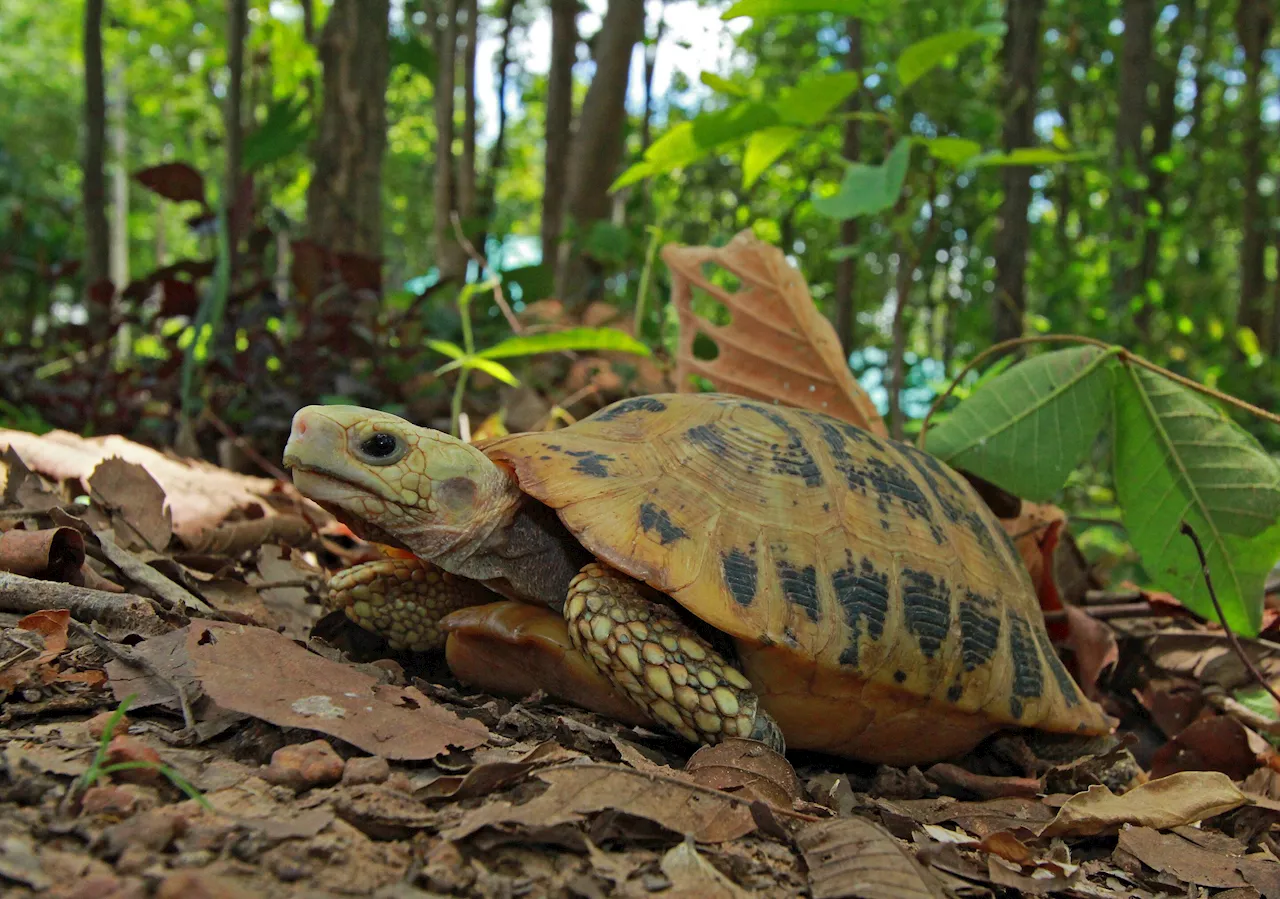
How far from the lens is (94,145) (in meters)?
5.24

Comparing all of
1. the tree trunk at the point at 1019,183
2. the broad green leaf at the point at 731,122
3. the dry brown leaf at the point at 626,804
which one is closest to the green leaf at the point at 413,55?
the tree trunk at the point at 1019,183

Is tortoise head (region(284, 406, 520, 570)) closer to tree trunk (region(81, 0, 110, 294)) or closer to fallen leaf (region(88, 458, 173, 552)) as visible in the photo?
fallen leaf (region(88, 458, 173, 552))

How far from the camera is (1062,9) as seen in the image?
38.7ft

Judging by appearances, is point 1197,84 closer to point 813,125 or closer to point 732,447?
point 813,125

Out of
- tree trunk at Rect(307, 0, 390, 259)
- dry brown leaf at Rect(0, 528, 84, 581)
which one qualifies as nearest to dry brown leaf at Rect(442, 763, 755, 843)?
dry brown leaf at Rect(0, 528, 84, 581)

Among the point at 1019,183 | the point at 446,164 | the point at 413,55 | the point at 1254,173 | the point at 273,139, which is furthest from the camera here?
the point at 1254,173

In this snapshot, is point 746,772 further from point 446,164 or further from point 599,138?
point 446,164

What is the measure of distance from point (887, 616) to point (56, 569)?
1856 millimetres

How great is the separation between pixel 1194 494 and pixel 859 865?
6.35ft

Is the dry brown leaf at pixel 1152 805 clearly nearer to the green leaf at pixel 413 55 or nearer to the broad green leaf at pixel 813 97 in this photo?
the broad green leaf at pixel 813 97

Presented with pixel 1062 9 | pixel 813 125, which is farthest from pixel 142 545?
pixel 1062 9

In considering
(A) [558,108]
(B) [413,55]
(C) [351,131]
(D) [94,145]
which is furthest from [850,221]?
(D) [94,145]

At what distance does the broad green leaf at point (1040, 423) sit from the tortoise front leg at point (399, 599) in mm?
1697

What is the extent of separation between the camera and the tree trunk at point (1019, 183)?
5.23m
